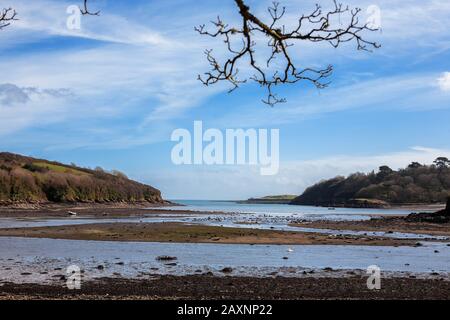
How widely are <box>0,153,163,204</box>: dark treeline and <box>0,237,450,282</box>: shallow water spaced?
89154 mm

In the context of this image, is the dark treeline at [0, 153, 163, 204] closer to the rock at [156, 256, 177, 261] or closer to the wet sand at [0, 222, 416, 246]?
the wet sand at [0, 222, 416, 246]

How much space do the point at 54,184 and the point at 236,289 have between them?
12337 centimetres

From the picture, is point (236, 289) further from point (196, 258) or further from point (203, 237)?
point (203, 237)

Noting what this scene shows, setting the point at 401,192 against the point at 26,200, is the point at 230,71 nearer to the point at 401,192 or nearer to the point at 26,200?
the point at 26,200

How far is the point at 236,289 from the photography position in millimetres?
19484

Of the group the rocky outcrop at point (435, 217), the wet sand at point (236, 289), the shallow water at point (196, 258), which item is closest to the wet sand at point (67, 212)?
the rocky outcrop at point (435, 217)

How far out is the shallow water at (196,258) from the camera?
2422 cm

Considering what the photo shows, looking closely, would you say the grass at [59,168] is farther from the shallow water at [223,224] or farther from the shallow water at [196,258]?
the shallow water at [196,258]

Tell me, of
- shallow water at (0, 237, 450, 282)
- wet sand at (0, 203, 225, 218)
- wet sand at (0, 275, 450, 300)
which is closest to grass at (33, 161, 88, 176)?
wet sand at (0, 203, 225, 218)

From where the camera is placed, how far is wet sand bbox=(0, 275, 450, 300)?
59.1 feet

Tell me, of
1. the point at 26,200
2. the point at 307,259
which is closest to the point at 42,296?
the point at 307,259

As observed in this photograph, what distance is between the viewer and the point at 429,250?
116ft

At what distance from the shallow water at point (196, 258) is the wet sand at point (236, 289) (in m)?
1.92
